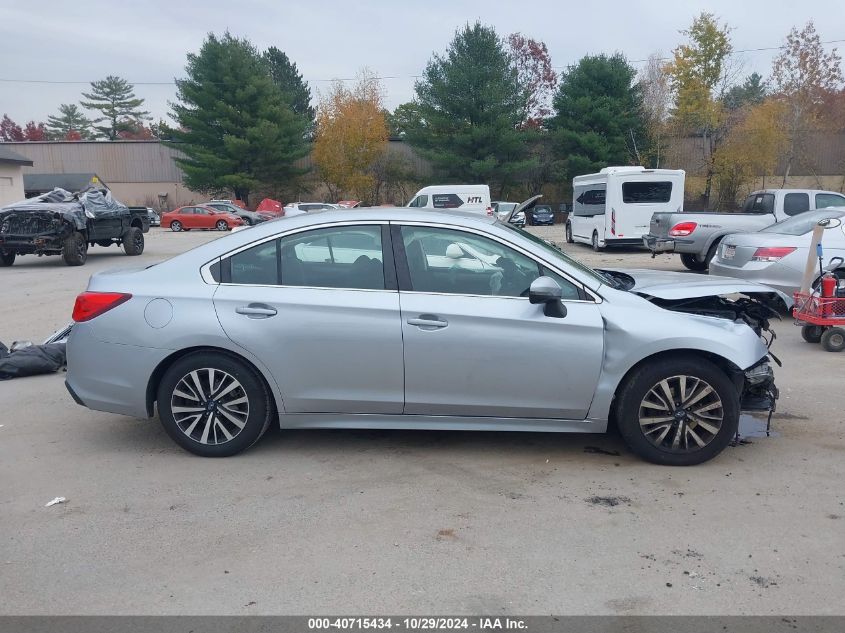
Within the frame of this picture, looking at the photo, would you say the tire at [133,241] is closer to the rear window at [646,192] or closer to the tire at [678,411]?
the rear window at [646,192]

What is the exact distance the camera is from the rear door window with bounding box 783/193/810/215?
1552 cm

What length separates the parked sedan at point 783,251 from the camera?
954 centimetres

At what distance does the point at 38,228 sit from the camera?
17578 mm

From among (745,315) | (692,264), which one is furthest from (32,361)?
(692,264)

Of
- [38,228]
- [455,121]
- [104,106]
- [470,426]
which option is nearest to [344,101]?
[455,121]

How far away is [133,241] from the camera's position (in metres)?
21.1

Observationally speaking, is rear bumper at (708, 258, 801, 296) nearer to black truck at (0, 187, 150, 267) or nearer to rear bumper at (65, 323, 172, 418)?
rear bumper at (65, 323, 172, 418)

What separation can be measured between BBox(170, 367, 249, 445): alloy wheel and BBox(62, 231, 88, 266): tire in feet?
48.6

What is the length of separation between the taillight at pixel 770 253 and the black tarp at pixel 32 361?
832 centimetres

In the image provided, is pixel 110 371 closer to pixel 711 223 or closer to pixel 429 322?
pixel 429 322

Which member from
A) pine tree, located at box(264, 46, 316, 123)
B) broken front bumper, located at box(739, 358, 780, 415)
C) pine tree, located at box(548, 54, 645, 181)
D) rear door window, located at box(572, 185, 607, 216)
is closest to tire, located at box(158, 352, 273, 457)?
broken front bumper, located at box(739, 358, 780, 415)
